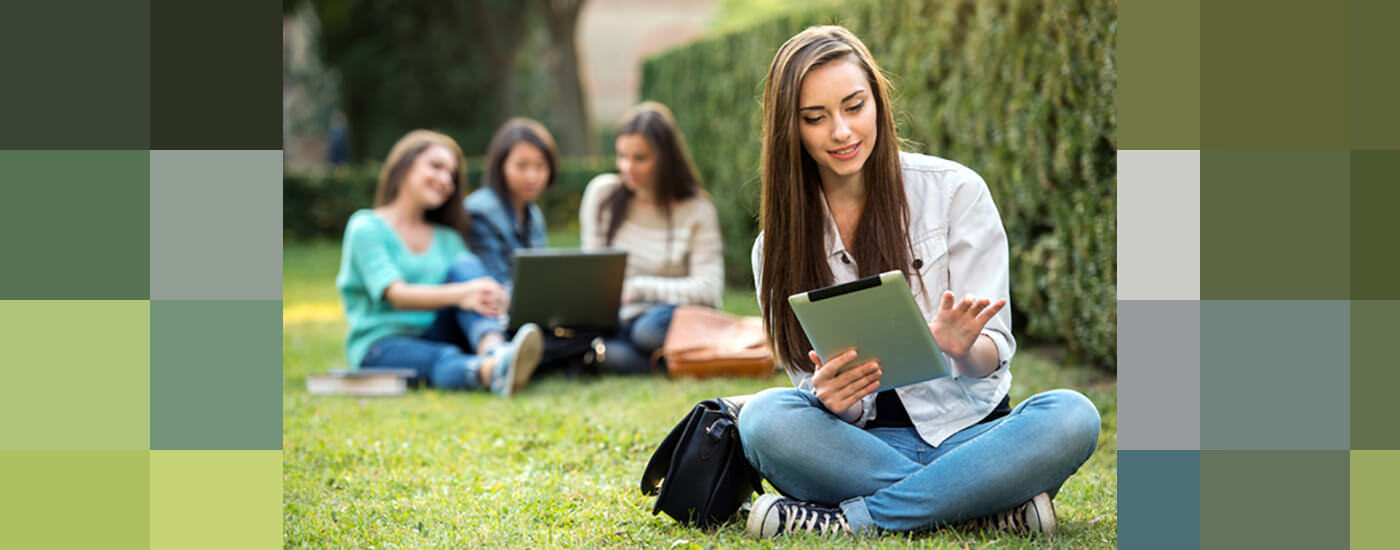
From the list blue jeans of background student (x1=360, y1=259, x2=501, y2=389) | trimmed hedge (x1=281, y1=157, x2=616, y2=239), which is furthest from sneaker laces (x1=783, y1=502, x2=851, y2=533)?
trimmed hedge (x1=281, y1=157, x2=616, y2=239)

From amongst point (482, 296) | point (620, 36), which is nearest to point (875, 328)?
point (482, 296)

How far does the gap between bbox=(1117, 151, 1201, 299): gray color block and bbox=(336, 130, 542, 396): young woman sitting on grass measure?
12.3 ft

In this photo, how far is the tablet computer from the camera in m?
2.79

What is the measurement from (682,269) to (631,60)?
34.4m

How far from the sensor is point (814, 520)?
3139mm

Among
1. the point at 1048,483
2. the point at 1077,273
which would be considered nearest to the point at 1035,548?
the point at 1048,483
